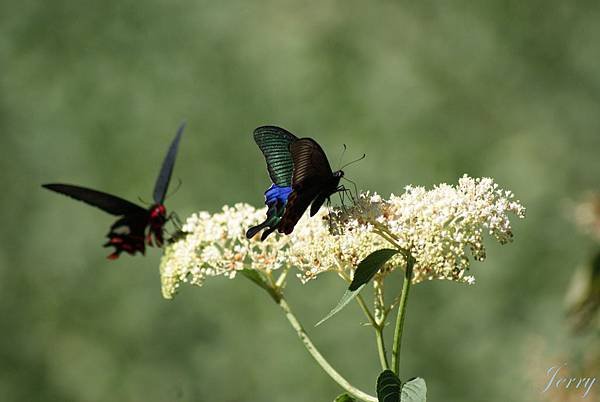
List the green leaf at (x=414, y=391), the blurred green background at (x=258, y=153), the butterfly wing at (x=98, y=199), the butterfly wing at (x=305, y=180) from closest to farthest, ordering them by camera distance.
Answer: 1. the green leaf at (x=414, y=391)
2. the butterfly wing at (x=305, y=180)
3. the butterfly wing at (x=98, y=199)
4. the blurred green background at (x=258, y=153)

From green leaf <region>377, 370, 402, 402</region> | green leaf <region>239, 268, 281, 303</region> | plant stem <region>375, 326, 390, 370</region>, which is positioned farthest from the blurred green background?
green leaf <region>377, 370, 402, 402</region>

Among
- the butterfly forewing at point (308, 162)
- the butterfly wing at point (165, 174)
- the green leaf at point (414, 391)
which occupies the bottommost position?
the green leaf at point (414, 391)

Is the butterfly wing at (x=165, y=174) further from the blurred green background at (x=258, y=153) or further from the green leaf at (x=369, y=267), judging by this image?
the blurred green background at (x=258, y=153)

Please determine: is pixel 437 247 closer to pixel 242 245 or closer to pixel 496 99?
pixel 242 245

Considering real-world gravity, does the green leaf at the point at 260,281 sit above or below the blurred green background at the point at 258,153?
below

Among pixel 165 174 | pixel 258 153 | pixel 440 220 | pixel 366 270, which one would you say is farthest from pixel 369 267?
pixel 258 153

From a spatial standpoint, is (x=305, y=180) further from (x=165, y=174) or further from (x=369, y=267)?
(x=165, y=174)

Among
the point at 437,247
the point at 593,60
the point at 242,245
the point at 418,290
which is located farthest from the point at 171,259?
the point at 593,60

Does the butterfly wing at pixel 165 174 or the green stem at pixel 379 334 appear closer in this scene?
the green stem at pixel 379 334

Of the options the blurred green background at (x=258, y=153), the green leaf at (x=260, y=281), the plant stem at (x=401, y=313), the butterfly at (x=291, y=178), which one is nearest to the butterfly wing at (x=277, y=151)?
the butterfly at (x=291, y=178)
